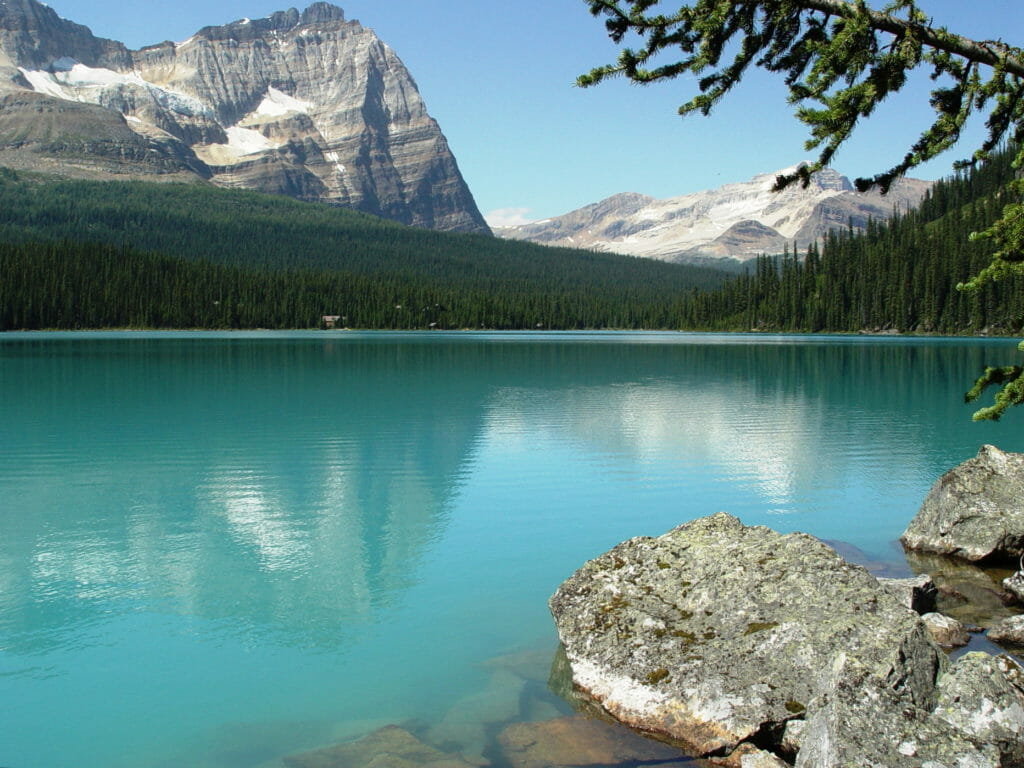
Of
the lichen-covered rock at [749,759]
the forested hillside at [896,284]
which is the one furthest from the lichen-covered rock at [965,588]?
the forested hillside at [896,284]

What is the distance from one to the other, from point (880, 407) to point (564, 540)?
86.5ft

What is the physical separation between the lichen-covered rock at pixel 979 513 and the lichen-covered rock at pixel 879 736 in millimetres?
7893

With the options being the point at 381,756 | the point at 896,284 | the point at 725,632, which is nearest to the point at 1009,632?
the point at 725,632

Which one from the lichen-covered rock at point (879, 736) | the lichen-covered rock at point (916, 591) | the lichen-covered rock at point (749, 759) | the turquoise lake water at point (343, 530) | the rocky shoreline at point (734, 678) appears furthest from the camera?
the lichen-covered rock at point (916, 591)

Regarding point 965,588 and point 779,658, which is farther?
point 965,588

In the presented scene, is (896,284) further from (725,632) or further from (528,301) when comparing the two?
(725,632)

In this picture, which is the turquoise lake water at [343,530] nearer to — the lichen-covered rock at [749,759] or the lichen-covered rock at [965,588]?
the lichen-covered rock at [965,588]

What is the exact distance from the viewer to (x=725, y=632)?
8.38m

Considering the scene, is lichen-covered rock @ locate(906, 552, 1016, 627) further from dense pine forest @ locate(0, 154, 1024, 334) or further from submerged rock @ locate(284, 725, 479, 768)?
dense pine forest @ locate(0, 154, 1024, 334)

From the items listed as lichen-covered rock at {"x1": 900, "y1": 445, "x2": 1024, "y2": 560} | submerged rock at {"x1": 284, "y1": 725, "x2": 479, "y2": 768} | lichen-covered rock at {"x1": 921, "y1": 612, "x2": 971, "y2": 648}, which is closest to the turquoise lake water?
submerged rock at {"x1": 284, "y1": 725, "x2": 479, "y2": 768}

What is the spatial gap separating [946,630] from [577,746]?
15.9ft

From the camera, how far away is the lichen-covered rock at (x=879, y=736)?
19.0 ft

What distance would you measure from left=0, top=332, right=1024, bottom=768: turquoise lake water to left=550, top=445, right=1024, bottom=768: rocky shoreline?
3.33 feet

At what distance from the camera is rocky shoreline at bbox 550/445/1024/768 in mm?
6102
